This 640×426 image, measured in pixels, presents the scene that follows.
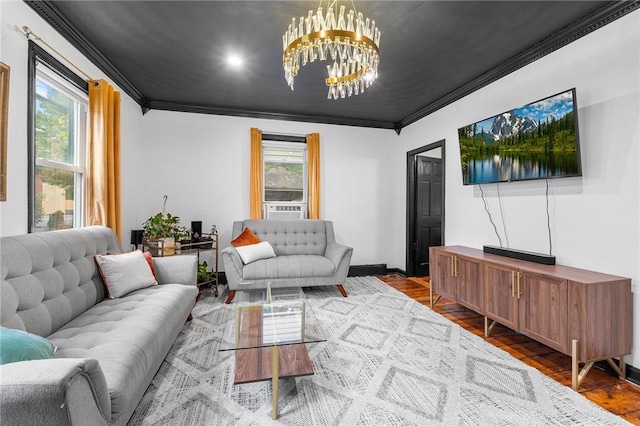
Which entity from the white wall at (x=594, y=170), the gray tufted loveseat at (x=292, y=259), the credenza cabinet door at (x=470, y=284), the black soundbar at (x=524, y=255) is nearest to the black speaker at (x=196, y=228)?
the gray tufted loveseat at (x=292, y=259)

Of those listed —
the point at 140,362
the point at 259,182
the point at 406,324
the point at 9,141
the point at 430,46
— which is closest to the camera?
the point at 140,362

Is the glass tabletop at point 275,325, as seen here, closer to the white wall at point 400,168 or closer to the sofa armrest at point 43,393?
the sofa armrest at point 43,393

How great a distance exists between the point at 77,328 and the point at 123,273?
2.09 feet

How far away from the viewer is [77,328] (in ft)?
5.43

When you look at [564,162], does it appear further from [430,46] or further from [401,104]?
[401,104]

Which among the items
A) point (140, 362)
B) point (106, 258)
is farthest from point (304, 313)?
point (106, 258)

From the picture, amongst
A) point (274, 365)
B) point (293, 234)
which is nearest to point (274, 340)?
point (274, 365)

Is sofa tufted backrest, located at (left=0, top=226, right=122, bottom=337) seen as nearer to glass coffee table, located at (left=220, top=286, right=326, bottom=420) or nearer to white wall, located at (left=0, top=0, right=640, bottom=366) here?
white wall, located at (left=0, top=0, right=640, bottom=366)

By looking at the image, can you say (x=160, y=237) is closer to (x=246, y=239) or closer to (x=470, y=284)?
(x=246, y=239)

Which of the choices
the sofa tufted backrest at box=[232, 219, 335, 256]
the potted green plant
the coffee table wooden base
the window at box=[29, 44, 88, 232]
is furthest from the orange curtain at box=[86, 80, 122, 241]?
the coffee table wooden base

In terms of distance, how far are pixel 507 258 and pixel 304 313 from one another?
77.3 inches

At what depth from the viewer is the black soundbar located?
94.5 inches

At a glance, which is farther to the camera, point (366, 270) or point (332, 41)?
point (366, 270)

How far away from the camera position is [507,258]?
2703 millimetres
